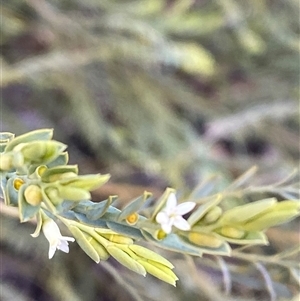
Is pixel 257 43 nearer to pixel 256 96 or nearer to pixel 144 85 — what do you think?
pixel 256 96

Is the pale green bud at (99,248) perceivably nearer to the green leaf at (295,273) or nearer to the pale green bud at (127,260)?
the pale green bud at (127,260)

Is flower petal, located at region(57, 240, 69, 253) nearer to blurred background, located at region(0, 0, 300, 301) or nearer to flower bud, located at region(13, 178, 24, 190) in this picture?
flower bud, located at region(13, 178, 24, 190)

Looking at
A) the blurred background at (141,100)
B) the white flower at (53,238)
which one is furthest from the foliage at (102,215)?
the blurred background at (141,100)

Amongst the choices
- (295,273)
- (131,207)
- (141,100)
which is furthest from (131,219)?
(141,100)

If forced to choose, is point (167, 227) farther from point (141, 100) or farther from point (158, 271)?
point (141, 100)

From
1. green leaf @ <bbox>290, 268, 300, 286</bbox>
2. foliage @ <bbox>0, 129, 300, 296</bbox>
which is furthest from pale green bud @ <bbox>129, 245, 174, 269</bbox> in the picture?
green leaf @ <bbox>290, 268, 300, 286</bbox>

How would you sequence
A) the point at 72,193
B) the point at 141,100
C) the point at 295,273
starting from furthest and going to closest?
the point at 141,100, the point at 295,273, the point at 72,193
